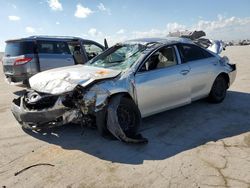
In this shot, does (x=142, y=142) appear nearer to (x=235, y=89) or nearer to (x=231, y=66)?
→ (x=231, y=66)

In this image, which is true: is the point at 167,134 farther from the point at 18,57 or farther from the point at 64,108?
the point at 18,57

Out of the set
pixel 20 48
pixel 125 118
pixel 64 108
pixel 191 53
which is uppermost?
pixel 191 53

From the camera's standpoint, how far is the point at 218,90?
6.91 m

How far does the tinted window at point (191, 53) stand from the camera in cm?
602

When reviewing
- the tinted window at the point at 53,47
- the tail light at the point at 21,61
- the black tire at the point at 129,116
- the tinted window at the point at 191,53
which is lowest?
the black tire at the point at 129,116

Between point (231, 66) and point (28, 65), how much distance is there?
5.91 metres

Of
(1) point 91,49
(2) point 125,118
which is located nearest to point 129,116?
(2) point 125,118

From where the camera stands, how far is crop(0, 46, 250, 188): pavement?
3.59 metres

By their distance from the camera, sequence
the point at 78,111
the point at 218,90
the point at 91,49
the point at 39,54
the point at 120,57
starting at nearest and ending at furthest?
1. the point at 78,111
2. the point at 120,57
3. the point at 218,90
4. the point at 39,54
5. the point at 91,49

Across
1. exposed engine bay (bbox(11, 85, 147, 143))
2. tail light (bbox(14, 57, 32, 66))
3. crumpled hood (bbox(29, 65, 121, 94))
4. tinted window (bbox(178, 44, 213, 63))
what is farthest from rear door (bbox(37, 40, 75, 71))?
tinted window (bbox(178, 44, 213, 63))

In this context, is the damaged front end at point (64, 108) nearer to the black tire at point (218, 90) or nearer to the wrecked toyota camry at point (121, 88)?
the wrecked toyota camry at point (121, 88)

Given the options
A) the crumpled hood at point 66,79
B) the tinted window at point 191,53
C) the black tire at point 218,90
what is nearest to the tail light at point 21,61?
the crumpled hood at point 66,79

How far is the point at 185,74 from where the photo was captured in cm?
580

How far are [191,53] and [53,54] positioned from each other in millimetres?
5171
